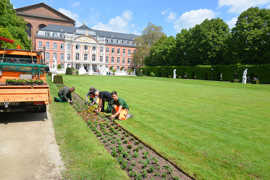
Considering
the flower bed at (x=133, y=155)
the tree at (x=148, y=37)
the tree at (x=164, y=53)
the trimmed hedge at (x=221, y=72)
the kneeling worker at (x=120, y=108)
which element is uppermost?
the tree at (x=148, y=37)

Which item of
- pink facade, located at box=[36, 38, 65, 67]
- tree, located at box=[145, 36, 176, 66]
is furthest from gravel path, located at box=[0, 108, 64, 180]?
pink facade, located at box=[36, 38, 65, 67]

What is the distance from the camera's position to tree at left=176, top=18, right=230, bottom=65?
137 feet

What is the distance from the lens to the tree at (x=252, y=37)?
108ft

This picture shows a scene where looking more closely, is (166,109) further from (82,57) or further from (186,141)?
(82,57)

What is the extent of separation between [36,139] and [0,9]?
20431 millimetres

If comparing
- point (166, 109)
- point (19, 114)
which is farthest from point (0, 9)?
point (166, 109)

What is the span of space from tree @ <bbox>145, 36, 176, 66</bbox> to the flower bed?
49639mm

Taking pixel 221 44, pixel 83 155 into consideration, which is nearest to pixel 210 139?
pixel 83 155

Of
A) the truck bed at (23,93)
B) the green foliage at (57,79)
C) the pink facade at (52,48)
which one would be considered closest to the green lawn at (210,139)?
the truck bed at (23,93)

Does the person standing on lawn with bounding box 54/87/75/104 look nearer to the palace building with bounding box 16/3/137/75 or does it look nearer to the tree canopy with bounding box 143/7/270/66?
the tree canopy with bounding box 143/7/270/66

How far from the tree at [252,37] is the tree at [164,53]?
19185 millimetres

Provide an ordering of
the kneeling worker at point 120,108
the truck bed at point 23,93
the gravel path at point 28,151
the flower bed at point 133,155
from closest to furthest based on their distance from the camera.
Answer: the gravel path at point 28,151 < the flower bed at point 133,155 < the truck bed at point 23,93 < the kneeling worker at point 120,108

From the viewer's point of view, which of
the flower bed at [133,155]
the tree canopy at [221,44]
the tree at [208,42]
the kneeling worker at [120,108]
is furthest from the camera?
the tree at [208,42]

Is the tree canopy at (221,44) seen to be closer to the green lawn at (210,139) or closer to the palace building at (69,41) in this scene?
the palace building at (69,41)
